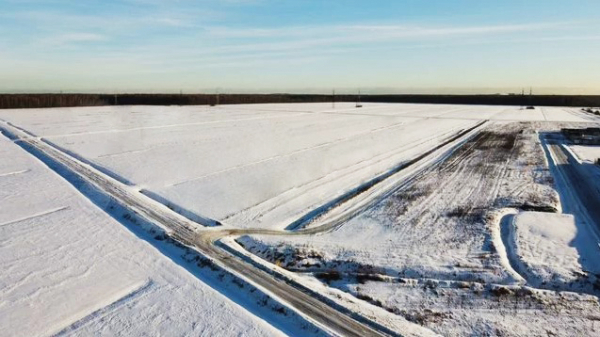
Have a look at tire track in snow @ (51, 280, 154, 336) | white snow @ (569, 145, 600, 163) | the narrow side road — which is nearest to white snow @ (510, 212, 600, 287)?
the narrow side road

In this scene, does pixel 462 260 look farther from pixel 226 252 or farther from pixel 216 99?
pixel 216 99

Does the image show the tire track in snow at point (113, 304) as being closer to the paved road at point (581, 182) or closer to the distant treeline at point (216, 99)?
the paved road at point (581, 182)

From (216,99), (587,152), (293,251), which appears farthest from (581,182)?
(216,99)

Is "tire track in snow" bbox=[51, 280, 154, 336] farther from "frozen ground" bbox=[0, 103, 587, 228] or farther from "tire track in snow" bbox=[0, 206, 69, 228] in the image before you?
"tire track in snow" bbox=[0, 206, 69, 228]

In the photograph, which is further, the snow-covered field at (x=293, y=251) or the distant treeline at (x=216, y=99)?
the distant treeline at (x=216, y=99)

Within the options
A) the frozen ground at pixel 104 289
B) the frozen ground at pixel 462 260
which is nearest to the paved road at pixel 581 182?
the frozen ground at pixel 462 260

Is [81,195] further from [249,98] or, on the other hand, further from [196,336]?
[249,98]
